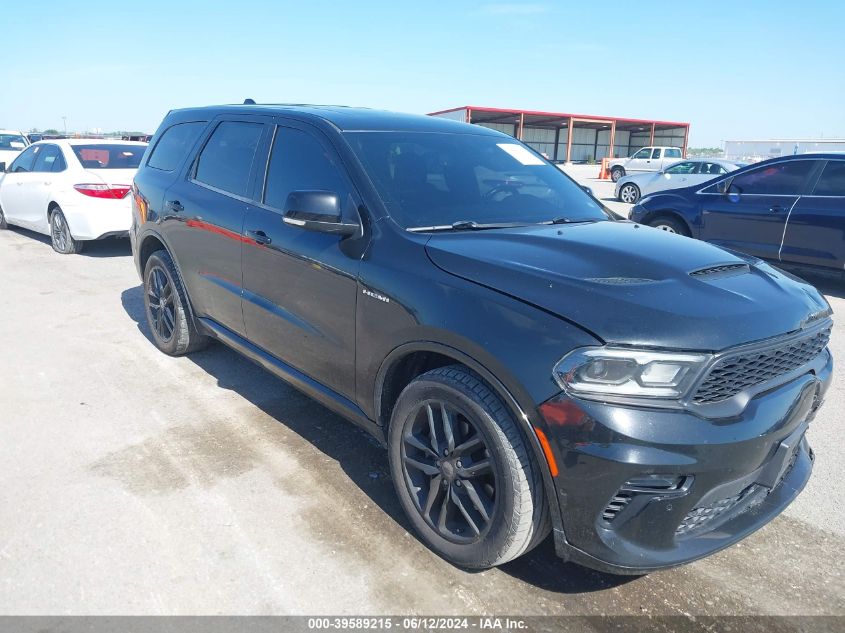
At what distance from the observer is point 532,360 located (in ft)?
7.27

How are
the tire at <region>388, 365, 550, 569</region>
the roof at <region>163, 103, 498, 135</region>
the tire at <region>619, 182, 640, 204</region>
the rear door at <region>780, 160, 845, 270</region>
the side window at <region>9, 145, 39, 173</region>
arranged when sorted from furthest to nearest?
the tire at <region>619, 182, 640, 204</region> → the side window at <region>9, 145, 39, 173</region> → the rear door at <region>780, 160, 845, 270</region> → the roof at <region>163, 103, 498, 135</region> → the tire at <region>388, 365, 550, 569</region>

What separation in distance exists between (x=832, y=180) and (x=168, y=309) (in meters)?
7.23

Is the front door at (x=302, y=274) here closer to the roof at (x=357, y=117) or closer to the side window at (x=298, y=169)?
the side window at (x=298, y=169)

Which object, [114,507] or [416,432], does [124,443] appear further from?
[416,432]

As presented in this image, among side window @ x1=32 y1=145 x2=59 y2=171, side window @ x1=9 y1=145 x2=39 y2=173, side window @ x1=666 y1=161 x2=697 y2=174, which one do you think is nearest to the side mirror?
side window @ x1=32 y1=145 x2=59 y2=171

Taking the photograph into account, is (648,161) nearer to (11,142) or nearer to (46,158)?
(11,142)

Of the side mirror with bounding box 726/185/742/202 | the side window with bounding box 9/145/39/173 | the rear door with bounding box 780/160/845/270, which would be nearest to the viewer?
the rear door with bounding box 780/160/845/270

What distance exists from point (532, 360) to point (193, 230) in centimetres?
291

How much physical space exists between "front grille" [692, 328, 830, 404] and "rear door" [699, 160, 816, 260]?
5989 millimetres

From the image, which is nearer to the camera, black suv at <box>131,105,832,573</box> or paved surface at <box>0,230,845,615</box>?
black suv at <box>131,105,832,573</box>

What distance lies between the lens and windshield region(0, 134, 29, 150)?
17.0 meters

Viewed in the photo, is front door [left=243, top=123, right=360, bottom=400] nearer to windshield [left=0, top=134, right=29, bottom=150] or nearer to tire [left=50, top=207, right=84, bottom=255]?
tire [left=50, top=207, right=84, bottom=255]

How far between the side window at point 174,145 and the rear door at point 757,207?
654 centimetres

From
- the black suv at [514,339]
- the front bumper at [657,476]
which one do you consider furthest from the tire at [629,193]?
the front bumper at [657,476]
